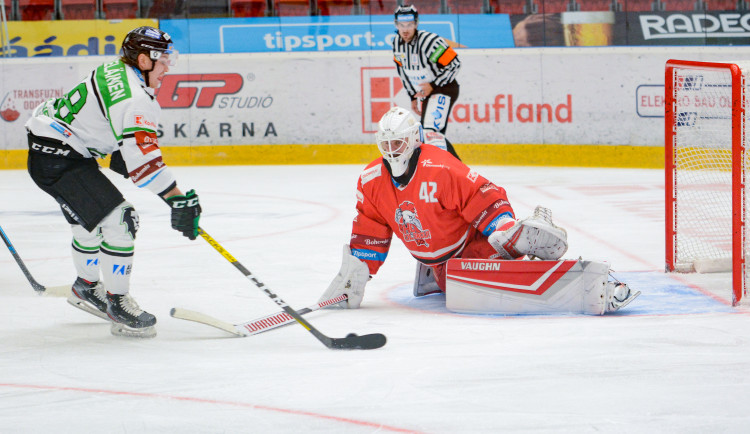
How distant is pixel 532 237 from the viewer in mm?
3375

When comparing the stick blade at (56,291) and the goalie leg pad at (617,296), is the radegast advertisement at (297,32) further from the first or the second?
the goalie leg pad at (617,296)

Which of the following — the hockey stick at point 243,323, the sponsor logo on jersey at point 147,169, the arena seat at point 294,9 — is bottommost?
the hockey stick at point 243,323

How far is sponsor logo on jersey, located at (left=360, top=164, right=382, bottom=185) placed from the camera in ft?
11.8

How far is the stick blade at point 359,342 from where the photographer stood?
3.00 metres

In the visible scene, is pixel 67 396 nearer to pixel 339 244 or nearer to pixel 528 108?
pixel 339 244

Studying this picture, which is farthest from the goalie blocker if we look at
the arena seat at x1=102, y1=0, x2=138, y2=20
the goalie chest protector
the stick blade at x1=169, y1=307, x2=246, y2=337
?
the arena seat at x1=102, y1=0, x2=138, y2=20

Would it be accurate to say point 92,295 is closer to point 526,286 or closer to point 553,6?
point 526,286

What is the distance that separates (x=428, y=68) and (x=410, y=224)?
144 inches

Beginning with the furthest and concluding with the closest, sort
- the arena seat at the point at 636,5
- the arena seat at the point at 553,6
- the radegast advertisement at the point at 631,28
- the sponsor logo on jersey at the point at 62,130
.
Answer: the arena seat at the point at 553,6 → the arena seat at the point at 636,5 → the radegast advertisement at the point at 631,28 → the sponsor logo on jersey at the point at 62,130

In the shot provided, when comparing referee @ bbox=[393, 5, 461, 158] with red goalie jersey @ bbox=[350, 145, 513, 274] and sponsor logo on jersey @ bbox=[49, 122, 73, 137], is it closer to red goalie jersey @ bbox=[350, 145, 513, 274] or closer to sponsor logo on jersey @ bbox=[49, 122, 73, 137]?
red goalie jersey @ bbox=[350, 145, 513, 274]

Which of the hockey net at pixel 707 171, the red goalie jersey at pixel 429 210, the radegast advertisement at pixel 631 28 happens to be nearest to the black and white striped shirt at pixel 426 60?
the hockey net at pixel 707 171

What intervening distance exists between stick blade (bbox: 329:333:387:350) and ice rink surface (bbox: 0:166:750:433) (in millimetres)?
33

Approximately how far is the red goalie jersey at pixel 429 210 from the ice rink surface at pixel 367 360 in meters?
0.24

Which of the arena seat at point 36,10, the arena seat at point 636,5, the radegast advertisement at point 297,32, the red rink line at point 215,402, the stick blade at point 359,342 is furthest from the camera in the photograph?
the arena seat at point 36,10
